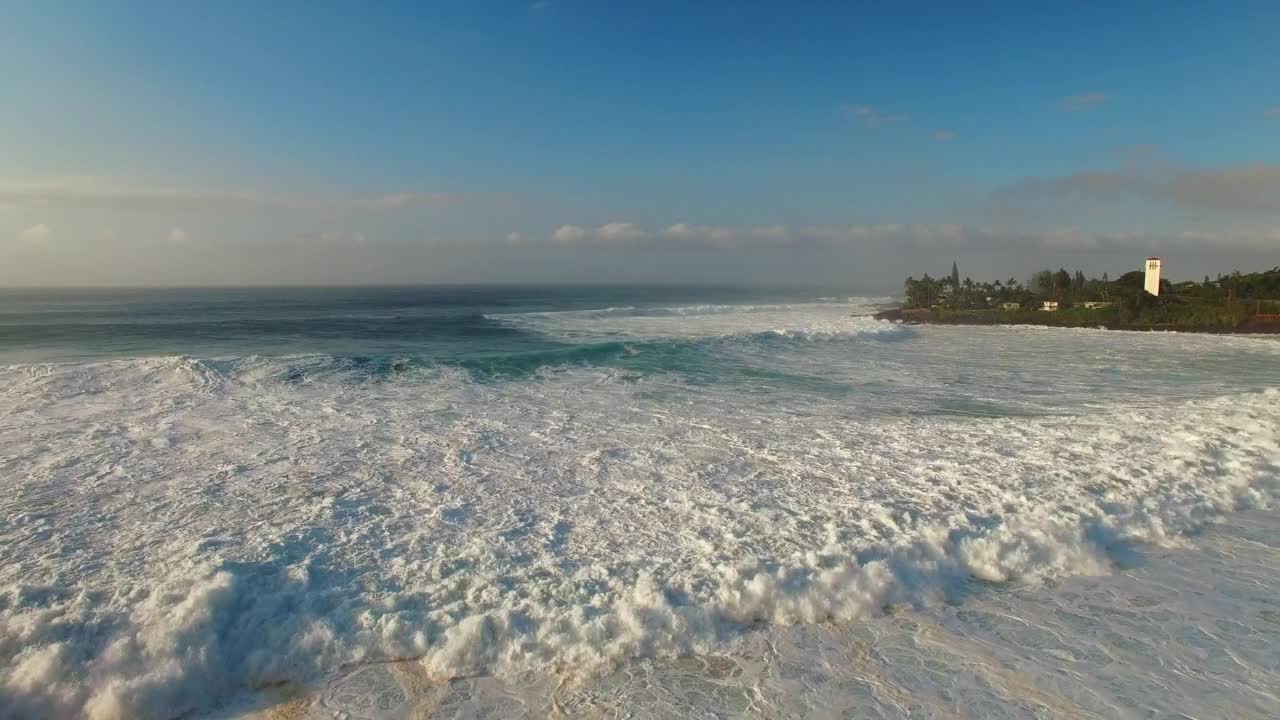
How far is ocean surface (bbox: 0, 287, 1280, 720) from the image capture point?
4090 mm

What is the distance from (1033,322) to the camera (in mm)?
40406

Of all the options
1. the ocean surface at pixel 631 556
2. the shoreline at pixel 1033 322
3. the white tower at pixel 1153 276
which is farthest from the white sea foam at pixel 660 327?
the white tower at pixel 1153 276

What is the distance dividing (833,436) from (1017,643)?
5.60m

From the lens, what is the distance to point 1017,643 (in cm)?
450

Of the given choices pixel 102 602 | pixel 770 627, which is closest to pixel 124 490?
pixel 102 602

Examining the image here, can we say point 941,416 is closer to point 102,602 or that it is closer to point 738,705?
point 738,705

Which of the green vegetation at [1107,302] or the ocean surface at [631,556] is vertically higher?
the green vegetation at [1107,302]

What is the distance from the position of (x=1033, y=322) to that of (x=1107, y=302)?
724 centimetres

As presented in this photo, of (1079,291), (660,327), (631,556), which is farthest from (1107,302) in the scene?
(631,556)

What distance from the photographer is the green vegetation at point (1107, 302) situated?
34.4m

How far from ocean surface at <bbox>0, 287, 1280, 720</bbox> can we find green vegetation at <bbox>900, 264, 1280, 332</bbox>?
28411mm

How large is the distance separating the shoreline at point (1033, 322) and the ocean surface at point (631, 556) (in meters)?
26.2

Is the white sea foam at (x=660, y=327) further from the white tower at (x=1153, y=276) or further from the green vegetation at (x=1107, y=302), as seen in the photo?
the white tower at (x=1153, y=276)

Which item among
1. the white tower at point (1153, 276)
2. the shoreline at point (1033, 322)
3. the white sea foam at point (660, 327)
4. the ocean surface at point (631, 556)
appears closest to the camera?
the ocean surface at point (631, 556)
